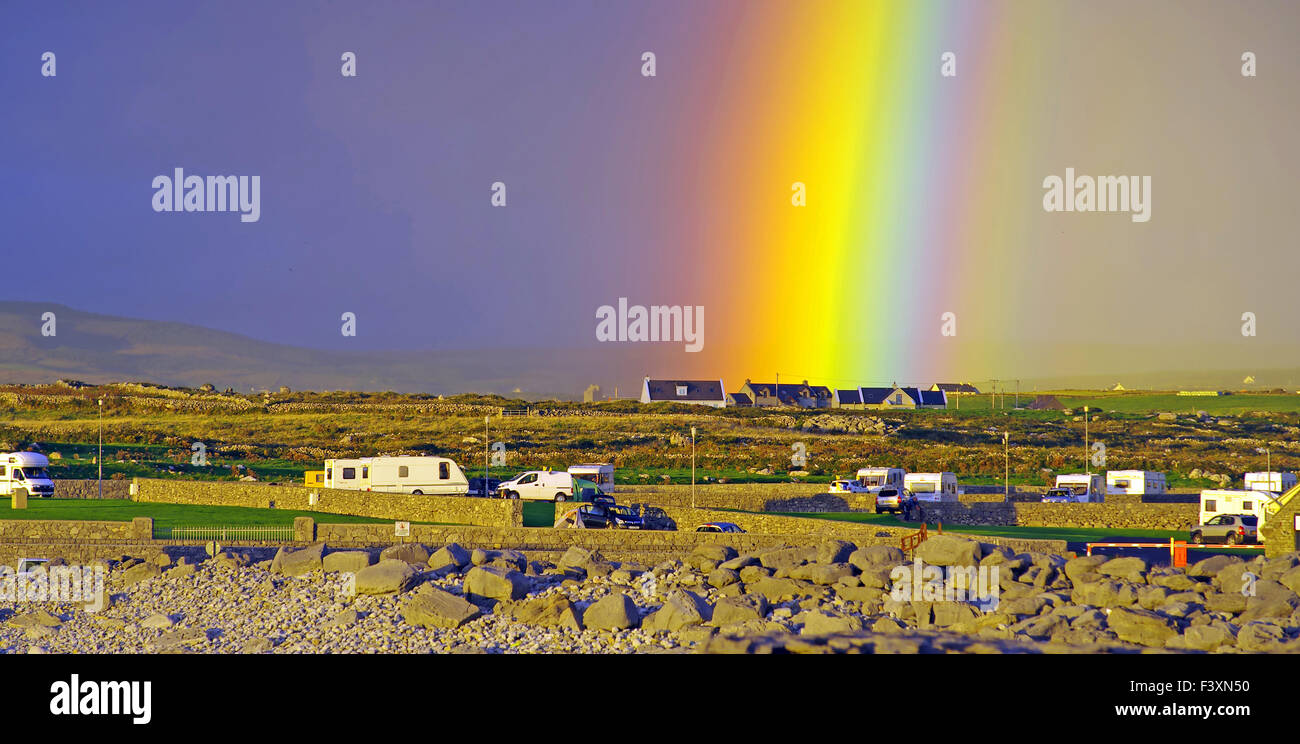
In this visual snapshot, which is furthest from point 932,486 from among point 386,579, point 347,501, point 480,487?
point 386,579

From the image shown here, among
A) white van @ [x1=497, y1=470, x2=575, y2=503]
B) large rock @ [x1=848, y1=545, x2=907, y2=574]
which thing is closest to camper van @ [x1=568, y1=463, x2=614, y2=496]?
white van @ [x1=497, y1=470, x2=575, y2=503]

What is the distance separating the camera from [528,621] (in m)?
22.9

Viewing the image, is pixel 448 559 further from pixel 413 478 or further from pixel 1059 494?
pixel 1059 494

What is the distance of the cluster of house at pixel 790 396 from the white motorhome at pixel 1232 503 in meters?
Result: 79.6

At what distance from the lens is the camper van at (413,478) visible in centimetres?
4684

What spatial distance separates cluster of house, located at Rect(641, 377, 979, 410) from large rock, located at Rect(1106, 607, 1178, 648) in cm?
9872

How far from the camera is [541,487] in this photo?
46.8m

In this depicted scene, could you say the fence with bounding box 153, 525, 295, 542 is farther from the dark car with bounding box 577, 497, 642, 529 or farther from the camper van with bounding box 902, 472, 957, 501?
the camper van with bounding box 902, 472, 957, 501

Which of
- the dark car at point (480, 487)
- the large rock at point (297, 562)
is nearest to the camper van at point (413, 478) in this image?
the dark car at point (480, 487)

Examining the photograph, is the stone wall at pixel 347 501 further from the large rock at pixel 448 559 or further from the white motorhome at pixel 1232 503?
the white motorhome at pixel 1232 503

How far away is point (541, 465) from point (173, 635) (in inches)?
1834
